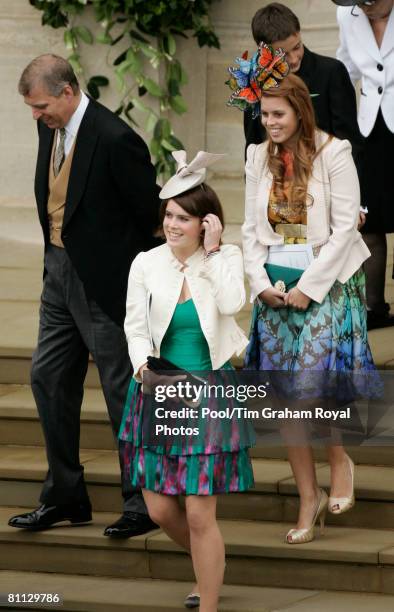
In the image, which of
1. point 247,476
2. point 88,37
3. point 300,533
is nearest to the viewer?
point 247,476

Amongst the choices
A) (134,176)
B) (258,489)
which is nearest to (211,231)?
(134,176)

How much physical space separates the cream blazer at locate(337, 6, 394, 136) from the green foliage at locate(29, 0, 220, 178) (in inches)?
92.1

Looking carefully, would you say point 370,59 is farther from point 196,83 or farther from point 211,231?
point 196,83

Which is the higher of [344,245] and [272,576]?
[344,245]

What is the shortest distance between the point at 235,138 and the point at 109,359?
4.21 metres

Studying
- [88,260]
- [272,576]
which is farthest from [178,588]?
[88,260]

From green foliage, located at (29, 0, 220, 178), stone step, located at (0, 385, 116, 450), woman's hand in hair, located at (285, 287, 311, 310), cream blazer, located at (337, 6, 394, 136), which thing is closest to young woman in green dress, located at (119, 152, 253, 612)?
woman's hand in hair, located at (285, 287, 311, 310)

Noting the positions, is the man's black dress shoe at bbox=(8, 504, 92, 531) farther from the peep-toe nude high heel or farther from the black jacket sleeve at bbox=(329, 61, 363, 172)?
the black jacket sleeve at bbox=(329, 61, 363, 172)

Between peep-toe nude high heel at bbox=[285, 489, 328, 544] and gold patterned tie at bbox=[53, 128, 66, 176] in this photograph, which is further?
gold patterned tie at bbox=[53, 128, 66, 176]

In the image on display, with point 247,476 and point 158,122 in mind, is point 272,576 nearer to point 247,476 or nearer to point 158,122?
point 247,476

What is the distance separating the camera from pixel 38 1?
9.80m

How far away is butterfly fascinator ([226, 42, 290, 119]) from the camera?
5777mm

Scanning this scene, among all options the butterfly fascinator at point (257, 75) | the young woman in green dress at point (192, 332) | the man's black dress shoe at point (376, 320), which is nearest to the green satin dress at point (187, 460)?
the young woman in green dress at point (192, 332)

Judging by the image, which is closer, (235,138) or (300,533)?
(300,533)
